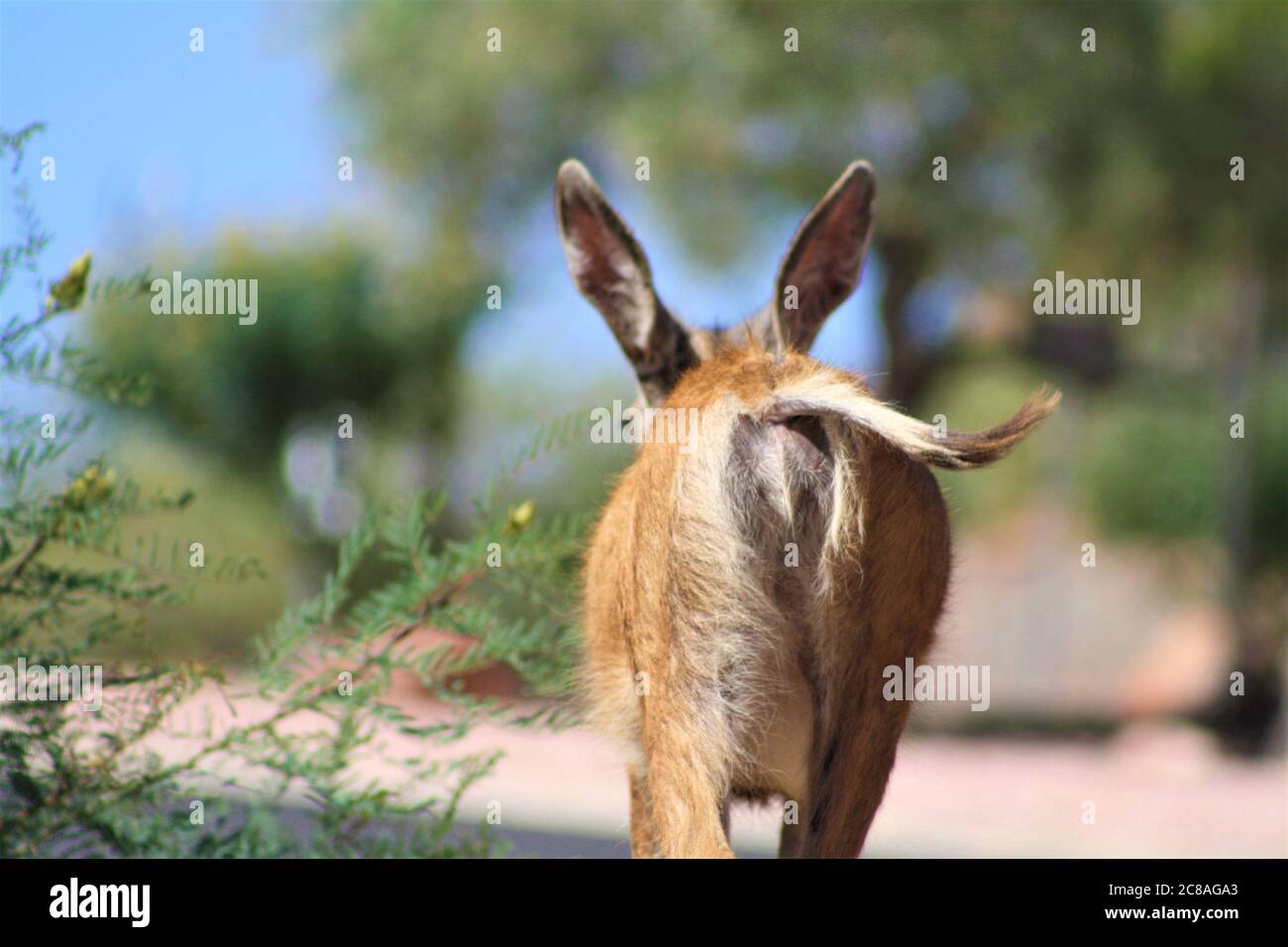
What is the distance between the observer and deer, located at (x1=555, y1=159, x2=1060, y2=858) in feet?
9.70

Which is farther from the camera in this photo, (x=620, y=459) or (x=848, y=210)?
(x=620, y=459)

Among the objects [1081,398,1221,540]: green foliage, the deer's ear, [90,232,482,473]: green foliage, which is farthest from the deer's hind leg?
[1081,398,1221,540]: green foliage

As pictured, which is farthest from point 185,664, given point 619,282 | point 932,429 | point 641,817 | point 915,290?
point 915,290

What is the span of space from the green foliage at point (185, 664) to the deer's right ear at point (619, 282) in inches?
14.0

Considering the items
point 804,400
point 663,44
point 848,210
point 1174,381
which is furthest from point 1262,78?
point 804,400

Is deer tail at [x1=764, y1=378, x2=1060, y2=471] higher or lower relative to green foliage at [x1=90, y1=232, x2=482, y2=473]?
lower

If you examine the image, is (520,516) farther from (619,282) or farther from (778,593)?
(778,593)

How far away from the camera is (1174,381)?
21906mm

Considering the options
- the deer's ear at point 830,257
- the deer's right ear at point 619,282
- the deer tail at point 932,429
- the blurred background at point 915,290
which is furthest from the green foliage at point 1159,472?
the deer tail at point 932,429

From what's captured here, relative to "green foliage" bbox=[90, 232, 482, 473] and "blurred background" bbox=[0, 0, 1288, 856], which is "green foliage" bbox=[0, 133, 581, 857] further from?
"green foliage" bbox=[90, 232, 482, 473]

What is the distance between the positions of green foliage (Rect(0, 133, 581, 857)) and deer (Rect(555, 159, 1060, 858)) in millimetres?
627
